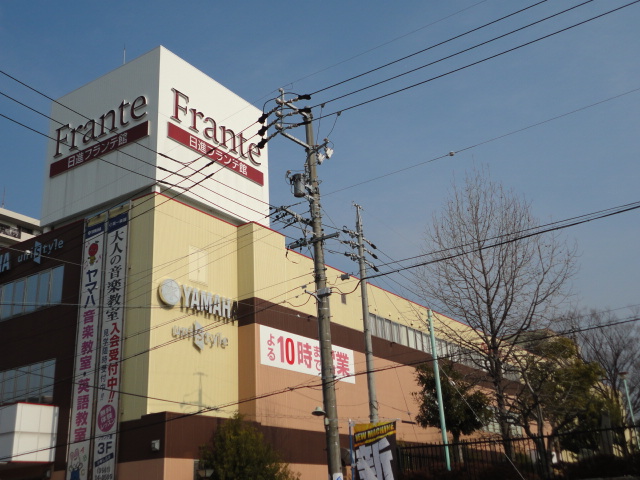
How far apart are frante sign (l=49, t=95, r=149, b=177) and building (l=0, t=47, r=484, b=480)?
3.7 inches

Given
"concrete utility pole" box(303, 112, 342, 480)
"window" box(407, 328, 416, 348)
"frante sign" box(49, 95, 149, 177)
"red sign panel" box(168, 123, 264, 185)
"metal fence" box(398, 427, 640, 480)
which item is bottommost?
"metal fence" box(398, 427, 640, 480)

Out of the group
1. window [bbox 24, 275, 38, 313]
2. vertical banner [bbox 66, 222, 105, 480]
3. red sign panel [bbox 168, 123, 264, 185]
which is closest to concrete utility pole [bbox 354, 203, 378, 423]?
red sign panel [bbox 168, 123, 264, 185]

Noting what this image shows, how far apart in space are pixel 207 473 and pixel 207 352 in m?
6.29

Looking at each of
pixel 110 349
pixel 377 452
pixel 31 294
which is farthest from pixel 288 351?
pixel 377 452

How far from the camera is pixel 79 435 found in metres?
30.1

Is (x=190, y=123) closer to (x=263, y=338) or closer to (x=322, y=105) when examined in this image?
(x=263, y=338)

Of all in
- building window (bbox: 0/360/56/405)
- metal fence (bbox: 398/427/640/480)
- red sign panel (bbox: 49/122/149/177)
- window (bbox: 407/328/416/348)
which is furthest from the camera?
window (bbox: 407/328/416/348)

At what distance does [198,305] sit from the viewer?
106ft

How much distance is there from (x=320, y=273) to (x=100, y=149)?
2320 centimetres

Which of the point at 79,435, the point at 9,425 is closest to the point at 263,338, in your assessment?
the point at 79,435

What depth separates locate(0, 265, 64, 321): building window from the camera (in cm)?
3444

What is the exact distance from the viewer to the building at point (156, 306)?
29.5m

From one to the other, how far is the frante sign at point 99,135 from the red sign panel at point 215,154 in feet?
5.39

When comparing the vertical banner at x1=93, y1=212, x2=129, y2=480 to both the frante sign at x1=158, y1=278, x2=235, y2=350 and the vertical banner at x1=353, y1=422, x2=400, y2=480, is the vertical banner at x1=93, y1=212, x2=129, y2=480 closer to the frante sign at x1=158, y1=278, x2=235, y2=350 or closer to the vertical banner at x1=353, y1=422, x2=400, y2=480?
the frante sign at x1=158, y1=278, x2=235, y2=350
